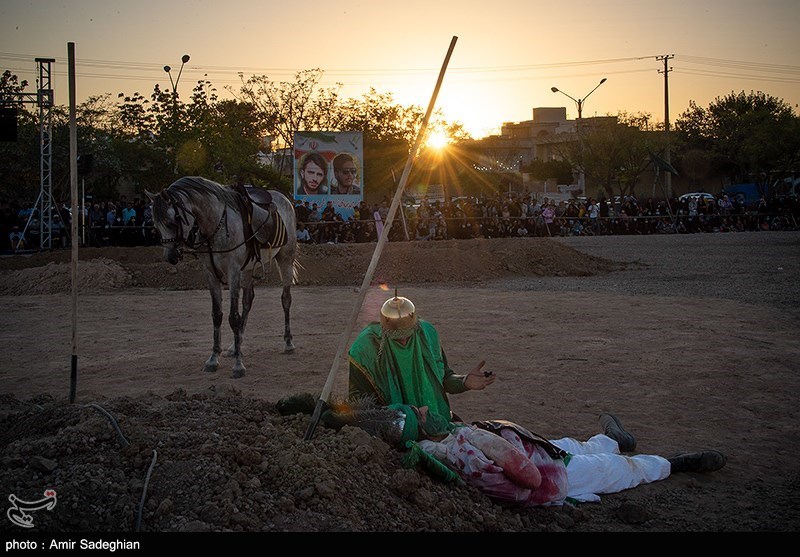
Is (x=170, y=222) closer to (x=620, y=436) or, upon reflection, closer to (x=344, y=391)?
(x=344, y=391)

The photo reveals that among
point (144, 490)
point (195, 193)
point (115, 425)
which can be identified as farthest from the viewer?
point (195, 193)

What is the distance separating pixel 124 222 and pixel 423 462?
25.8 metres

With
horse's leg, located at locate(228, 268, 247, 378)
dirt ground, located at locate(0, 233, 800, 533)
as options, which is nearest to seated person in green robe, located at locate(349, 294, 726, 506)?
dirt ground, located at locate(0, 233, 800, 533)

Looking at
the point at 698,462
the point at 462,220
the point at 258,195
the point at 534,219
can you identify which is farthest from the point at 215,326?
the point at 534,219

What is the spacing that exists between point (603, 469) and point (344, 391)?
12.7 feet

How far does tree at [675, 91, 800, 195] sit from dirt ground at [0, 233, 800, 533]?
1532 inches

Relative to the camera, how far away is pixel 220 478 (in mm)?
4707

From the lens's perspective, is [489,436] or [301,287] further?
[301,287]

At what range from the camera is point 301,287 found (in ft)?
67.1

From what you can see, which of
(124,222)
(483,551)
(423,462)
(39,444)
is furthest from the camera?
(124,222)

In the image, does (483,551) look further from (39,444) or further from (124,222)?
(124,222)

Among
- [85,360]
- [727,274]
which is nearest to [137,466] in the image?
[85,360]

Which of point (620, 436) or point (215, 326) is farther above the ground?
point (215, 326)

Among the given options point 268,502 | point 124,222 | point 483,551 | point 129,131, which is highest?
point 129,131
